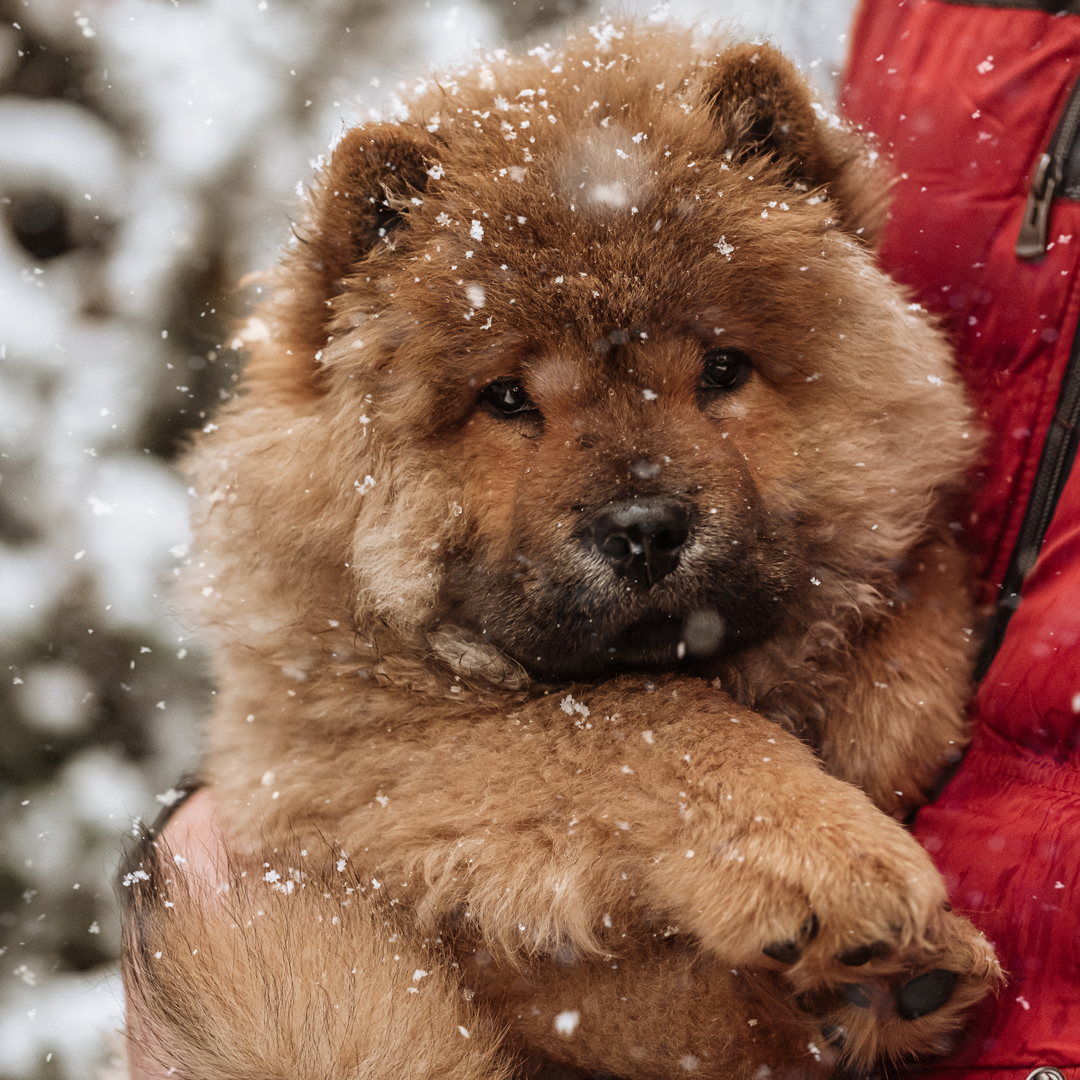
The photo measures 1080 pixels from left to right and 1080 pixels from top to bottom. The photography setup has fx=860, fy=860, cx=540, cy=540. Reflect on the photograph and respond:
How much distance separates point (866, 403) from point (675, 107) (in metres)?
0.65

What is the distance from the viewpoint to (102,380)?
3.02 meters

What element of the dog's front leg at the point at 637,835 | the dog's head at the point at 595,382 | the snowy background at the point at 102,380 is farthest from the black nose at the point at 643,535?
the snowy background at the point at 102,380

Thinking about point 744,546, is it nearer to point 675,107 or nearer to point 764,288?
point 764,288

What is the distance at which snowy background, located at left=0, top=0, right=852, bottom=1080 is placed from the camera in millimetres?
2781

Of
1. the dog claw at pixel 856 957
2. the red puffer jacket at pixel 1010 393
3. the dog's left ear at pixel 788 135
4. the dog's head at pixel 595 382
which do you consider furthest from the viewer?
the dog's left ear at pixel 788 135

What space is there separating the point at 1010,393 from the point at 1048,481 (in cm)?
20

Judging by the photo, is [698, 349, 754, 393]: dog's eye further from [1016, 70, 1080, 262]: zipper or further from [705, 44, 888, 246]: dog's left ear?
[1016, 70, 1080, 262]: zipper

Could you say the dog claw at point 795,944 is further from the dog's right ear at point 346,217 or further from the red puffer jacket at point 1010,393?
the dog's right ear at point 346,217

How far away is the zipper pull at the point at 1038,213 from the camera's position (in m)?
1.51

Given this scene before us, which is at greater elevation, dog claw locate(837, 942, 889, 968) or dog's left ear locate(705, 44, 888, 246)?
dog's left ear locate(705, 44, 888, 246)

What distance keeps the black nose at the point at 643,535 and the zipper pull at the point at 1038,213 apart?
84 centimetres

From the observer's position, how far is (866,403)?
5.34 ft

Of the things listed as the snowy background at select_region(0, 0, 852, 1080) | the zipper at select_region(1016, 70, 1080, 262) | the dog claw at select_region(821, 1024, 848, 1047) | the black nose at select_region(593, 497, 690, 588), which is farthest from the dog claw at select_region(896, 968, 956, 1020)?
the snowy background at select_region(0, 0, 852, 1080)

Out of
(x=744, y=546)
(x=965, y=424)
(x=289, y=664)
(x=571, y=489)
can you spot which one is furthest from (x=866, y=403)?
(x=289, y=664)
